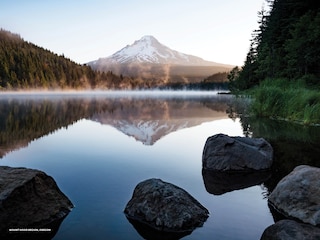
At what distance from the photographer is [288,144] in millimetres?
12586

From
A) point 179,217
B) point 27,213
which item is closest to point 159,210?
point 179,217

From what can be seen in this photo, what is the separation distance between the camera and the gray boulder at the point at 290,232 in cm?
469

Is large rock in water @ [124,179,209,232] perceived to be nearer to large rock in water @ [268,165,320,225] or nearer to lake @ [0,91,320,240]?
lake @ [0,91,320,240]

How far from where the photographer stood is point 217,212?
20.9ft

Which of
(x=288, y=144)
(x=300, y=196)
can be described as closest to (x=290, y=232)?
(x=300, y=196)

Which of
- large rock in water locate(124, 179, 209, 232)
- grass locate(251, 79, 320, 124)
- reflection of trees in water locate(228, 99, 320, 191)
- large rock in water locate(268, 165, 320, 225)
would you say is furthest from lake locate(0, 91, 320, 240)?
grass locate(251, 79, 320, 124)

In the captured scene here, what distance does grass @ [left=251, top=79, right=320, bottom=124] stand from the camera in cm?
1770

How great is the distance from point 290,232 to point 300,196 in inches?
64.1

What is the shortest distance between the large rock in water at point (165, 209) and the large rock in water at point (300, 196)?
1487 mm

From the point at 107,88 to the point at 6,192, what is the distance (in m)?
185

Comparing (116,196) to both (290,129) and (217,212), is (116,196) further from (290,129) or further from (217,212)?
(290,129)

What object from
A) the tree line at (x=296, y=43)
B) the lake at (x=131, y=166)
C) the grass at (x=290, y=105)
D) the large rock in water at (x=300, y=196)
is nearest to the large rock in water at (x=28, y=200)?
the lake at (x=131, y=166)

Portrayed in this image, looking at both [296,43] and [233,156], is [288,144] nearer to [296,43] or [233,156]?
[233,156]

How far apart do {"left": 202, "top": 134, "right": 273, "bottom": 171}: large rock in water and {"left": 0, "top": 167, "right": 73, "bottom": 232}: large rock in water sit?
434 cm
